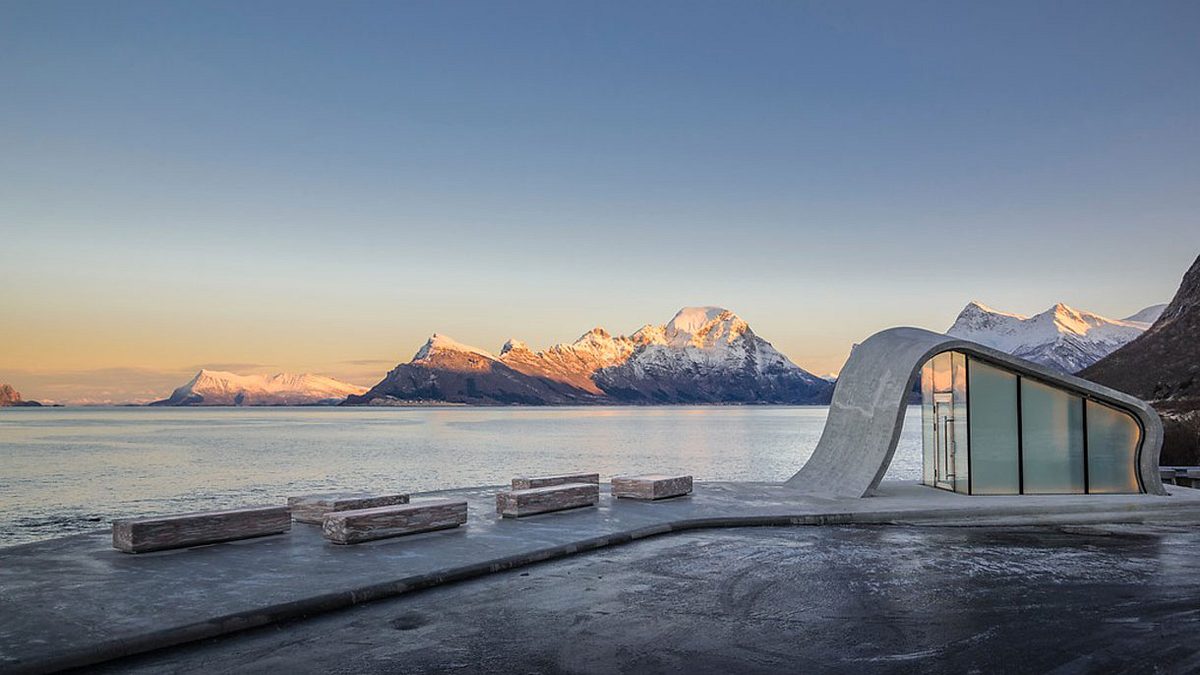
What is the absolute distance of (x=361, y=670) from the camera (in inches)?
300

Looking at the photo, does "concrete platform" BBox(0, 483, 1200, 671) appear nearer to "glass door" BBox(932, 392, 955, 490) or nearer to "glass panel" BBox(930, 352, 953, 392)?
"glass door" BBox(932, 392, 955, 490)

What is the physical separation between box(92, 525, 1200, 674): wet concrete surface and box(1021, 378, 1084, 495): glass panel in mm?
5835

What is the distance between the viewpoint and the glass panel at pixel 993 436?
19.5 metres

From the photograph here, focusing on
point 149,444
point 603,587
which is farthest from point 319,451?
point 603,587

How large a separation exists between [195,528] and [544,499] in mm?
5825

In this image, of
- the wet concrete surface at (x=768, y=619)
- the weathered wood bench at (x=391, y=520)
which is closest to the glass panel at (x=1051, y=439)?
the wet concrete surface at (x=768, y=619)

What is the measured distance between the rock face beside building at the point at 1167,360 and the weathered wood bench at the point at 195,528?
2645 inches

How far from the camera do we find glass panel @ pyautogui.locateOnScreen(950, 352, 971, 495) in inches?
770

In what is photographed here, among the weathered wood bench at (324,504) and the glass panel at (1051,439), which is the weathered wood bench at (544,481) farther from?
the glass panel at (1051,439)

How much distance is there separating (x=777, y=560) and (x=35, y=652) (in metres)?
8.76

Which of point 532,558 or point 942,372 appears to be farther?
point 942,372

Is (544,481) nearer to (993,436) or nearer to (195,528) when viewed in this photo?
(195,528)

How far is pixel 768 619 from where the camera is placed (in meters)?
9.30

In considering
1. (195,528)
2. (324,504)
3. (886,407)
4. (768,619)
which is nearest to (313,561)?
(195,528)
